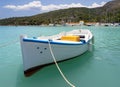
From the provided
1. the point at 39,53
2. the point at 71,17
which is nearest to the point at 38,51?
the point at 39,53

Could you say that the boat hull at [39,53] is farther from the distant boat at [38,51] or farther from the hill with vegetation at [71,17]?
the hill with vegetation at [71,17]

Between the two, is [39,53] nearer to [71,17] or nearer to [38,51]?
[38,51]

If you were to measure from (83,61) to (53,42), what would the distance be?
3.17 meters

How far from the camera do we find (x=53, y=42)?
30.0 ft

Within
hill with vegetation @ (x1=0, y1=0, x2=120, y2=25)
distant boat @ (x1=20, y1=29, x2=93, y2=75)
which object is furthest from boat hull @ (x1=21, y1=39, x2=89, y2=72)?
hill with vegetation @ (x1=0, y1=0, x2=120, y2=25)

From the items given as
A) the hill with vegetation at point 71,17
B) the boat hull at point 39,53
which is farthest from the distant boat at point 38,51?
the hill with vegetation at point 71,17

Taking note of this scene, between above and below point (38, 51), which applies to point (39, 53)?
below

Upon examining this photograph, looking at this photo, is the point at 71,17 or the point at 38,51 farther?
the point at 71,17

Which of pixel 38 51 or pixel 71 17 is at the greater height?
pixel 38 51

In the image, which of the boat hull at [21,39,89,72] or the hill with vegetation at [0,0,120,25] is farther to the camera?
the hill with vegetation at [0,0,120,25]

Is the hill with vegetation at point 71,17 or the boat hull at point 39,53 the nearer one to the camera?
the boat hull at point 39,53

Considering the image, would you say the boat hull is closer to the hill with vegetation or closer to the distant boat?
the distant boat

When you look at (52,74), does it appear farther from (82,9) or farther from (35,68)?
(82,9)

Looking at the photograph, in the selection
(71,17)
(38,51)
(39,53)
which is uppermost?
(38,51)
